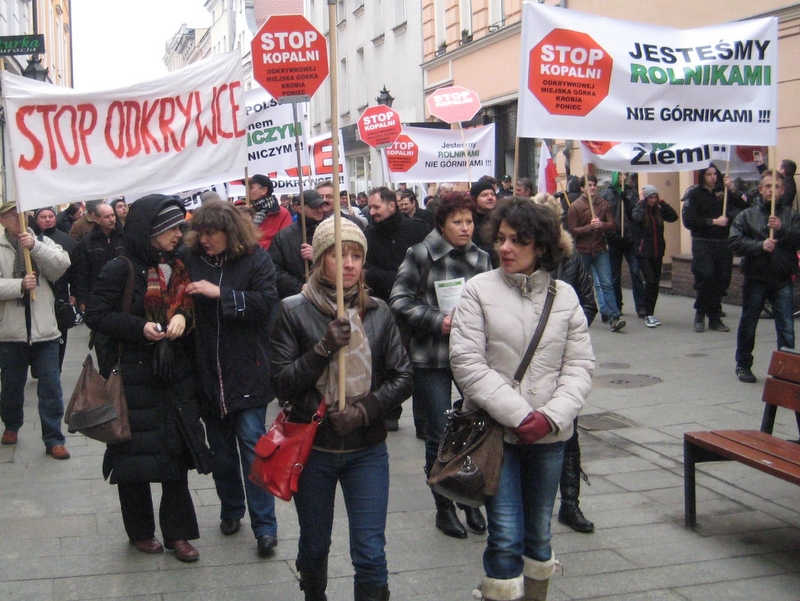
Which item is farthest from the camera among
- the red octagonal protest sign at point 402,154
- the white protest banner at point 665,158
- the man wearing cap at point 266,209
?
the red octagonal protest sign at point 402,154

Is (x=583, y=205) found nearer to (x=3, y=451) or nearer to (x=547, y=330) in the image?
(x=3, y=451)

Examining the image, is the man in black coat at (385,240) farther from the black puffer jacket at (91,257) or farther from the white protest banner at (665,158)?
the white protest banner at (665,158)

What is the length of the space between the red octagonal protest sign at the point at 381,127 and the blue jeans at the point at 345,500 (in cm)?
952

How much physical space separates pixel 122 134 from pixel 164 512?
2458 mm

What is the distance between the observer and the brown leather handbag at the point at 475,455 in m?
3.71

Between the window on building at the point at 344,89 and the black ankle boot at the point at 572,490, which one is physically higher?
the window on building at the point at 344,89

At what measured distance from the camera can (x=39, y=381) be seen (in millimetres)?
7320

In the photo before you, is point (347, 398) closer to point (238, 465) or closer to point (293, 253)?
point (238, 465)

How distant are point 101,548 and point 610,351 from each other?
697 centimetres

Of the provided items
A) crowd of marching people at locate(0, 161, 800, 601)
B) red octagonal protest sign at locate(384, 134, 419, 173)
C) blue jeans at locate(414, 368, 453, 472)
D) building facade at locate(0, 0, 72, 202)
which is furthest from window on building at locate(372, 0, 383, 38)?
blue jeans at locate(414, 368, 453, 472)

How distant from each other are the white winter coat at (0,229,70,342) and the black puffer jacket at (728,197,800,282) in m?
5.61

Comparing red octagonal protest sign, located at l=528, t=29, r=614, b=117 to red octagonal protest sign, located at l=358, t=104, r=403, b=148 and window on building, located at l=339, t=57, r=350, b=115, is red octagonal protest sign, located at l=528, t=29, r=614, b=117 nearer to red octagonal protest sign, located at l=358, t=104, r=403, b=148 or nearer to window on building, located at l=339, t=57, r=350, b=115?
red octagonal protest sign, located at l=358, t=104, r=403, b=148

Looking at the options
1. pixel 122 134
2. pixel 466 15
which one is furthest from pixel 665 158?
pixel 466 15

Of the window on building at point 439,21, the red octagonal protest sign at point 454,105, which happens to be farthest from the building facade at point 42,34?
→ the window on building at point 439,21
